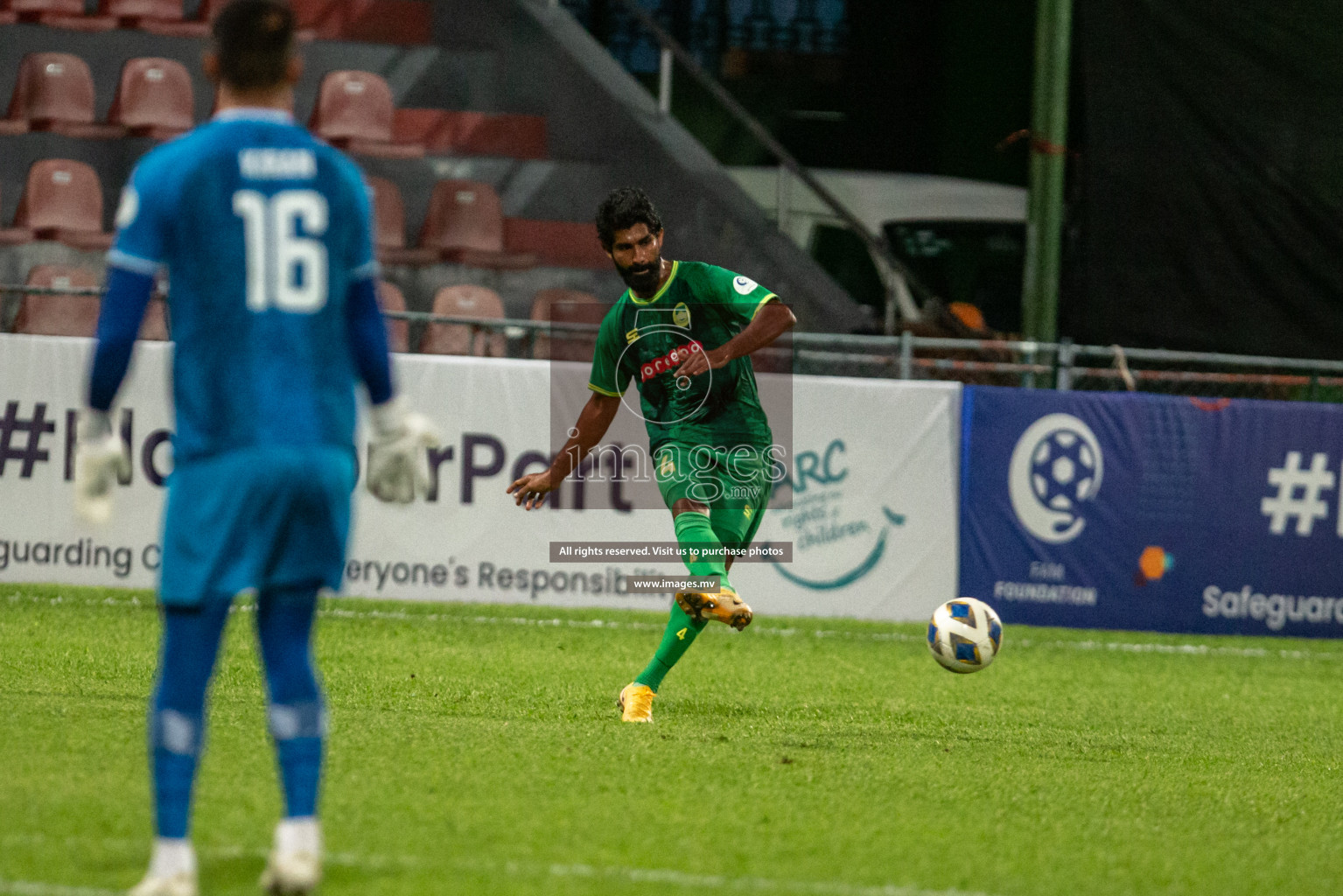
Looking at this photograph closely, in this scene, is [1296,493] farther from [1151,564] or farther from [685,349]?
[685,349]

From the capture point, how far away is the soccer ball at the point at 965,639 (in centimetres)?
830

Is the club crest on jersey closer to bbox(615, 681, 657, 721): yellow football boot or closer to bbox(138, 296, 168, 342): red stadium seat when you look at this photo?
bbox(615, 681, 657, 721): yellow football boot

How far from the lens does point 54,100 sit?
53.6ft

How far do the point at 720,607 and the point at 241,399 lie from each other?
3371 millimetres

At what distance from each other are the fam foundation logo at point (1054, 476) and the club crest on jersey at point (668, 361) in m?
5.91

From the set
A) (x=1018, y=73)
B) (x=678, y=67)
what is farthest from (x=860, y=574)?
(x=1018, y=73)

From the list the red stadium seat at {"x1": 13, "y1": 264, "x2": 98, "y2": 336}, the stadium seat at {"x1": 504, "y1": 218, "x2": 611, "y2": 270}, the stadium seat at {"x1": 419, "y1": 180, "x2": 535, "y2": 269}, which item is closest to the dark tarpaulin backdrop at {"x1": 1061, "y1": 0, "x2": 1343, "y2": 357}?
the stadium seat at {"x1": 504, "y1": 218, "x2": 611, "y2": 270}

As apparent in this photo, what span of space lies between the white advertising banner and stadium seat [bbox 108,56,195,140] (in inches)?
203

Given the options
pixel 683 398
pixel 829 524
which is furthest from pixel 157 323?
pixel 683 398

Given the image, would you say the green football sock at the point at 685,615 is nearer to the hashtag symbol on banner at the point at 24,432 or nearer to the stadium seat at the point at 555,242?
the hashtag symbol on banner at the point at 24,432

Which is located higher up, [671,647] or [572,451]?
[572,451]

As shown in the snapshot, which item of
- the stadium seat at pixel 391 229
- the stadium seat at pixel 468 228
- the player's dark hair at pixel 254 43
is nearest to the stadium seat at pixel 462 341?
the stadium seat at pixel 391 229

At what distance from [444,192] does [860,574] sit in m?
6.49

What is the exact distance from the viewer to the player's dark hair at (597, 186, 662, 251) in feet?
23.9
